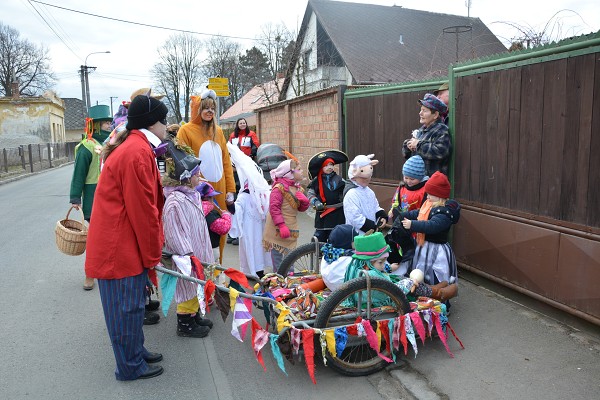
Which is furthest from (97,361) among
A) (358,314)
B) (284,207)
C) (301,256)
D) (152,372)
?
(284,207)

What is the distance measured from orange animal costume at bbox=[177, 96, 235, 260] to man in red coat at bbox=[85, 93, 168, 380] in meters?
1.52

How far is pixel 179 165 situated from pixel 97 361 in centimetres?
166

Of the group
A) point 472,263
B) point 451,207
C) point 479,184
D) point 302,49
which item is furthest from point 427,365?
point 302,49

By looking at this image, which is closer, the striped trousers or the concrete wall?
the striped trousers

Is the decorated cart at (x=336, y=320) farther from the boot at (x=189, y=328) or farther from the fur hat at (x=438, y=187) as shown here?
the fur hat at (x=438, y=187)

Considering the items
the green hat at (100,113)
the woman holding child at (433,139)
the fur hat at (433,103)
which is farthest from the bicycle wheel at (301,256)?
the green hat at (100,113)

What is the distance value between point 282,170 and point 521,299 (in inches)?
102

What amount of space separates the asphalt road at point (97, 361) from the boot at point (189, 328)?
0.06 metres

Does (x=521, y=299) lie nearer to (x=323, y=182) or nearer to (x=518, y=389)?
(x=518, y=389)

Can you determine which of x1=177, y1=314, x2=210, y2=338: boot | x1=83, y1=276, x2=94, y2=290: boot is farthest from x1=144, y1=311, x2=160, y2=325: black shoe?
x1=83, y1=276, x2=94, y2=290: boot

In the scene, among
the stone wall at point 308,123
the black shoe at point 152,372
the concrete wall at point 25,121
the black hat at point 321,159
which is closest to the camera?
the black shoe at point 152,372

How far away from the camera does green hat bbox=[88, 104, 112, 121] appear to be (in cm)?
576

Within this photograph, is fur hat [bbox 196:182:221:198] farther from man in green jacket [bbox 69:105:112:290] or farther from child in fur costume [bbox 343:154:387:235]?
man in green jacket [bbox 69:105:112:290]

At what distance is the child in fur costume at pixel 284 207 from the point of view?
5012mm
